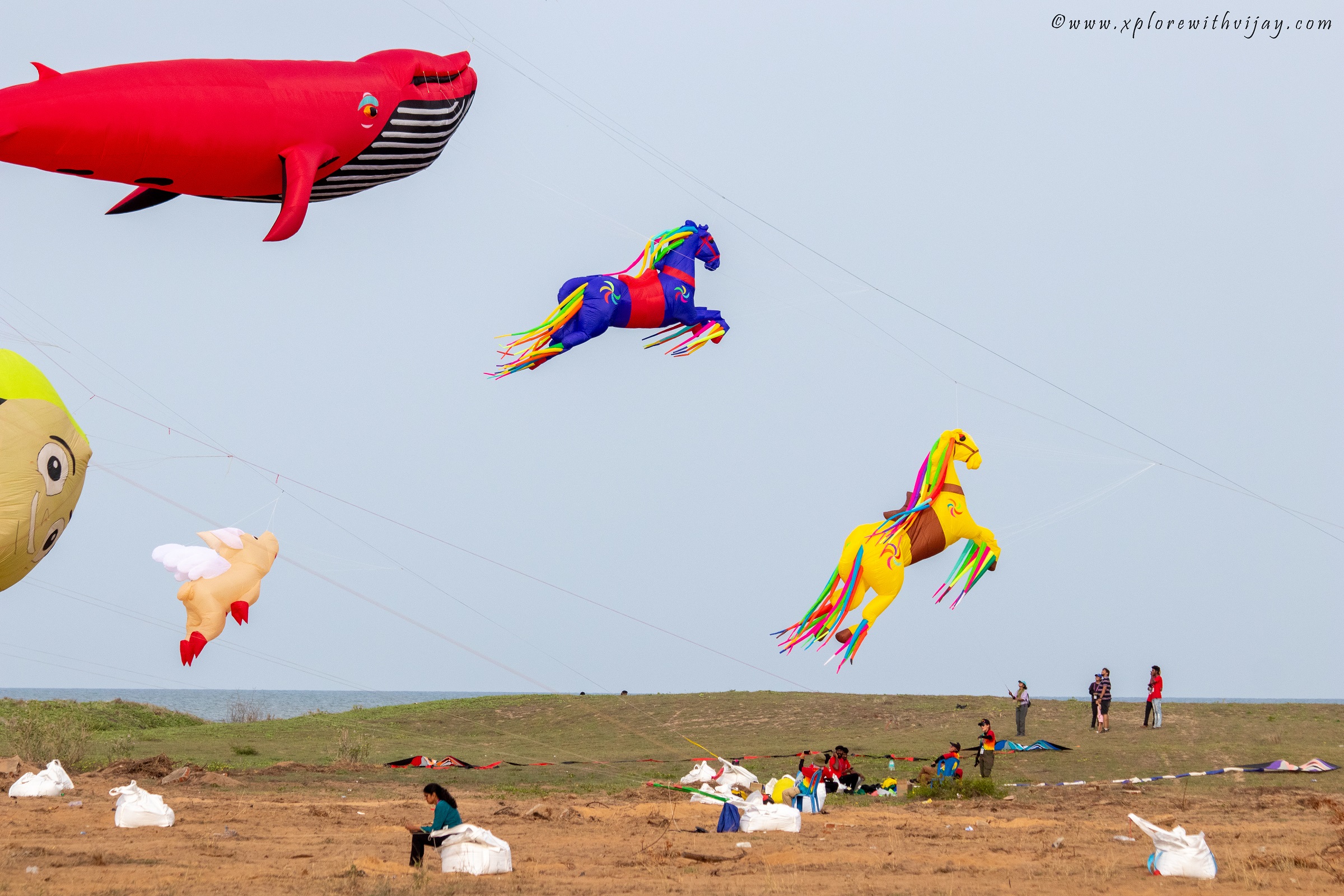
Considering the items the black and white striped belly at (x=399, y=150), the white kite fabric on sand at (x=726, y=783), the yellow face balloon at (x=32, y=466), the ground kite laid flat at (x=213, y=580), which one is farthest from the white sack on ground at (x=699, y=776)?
the yellow face balloon at (x=32, y=466)

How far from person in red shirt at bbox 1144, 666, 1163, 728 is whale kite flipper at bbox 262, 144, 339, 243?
2022 cm

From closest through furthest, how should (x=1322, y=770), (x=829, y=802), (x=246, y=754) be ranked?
1. (x=829, y=802)
2. (x=1322, y=770)
3. (x=246, y=754)

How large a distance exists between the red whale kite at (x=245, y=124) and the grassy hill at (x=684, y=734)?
40.1 ft

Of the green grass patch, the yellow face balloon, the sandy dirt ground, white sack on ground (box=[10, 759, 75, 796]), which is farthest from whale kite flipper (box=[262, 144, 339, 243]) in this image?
the green grass patch

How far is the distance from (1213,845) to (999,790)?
5.49m

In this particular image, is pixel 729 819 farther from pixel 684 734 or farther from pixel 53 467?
pixel 684 734

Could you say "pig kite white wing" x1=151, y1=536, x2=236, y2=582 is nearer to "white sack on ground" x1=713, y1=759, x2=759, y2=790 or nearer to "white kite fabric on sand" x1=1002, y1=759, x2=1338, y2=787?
"white sack on ground" x1=713, y1=759, x2=759, y2=790

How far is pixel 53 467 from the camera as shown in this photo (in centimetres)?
991

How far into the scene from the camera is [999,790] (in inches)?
769

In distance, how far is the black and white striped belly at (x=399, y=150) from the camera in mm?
12492

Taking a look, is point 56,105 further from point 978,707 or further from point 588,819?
point 978,707

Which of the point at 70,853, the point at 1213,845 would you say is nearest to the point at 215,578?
the point at 70,853

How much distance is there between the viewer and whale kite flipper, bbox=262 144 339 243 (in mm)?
11086

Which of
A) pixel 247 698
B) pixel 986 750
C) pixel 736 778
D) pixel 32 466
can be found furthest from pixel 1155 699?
pixel 247 698
